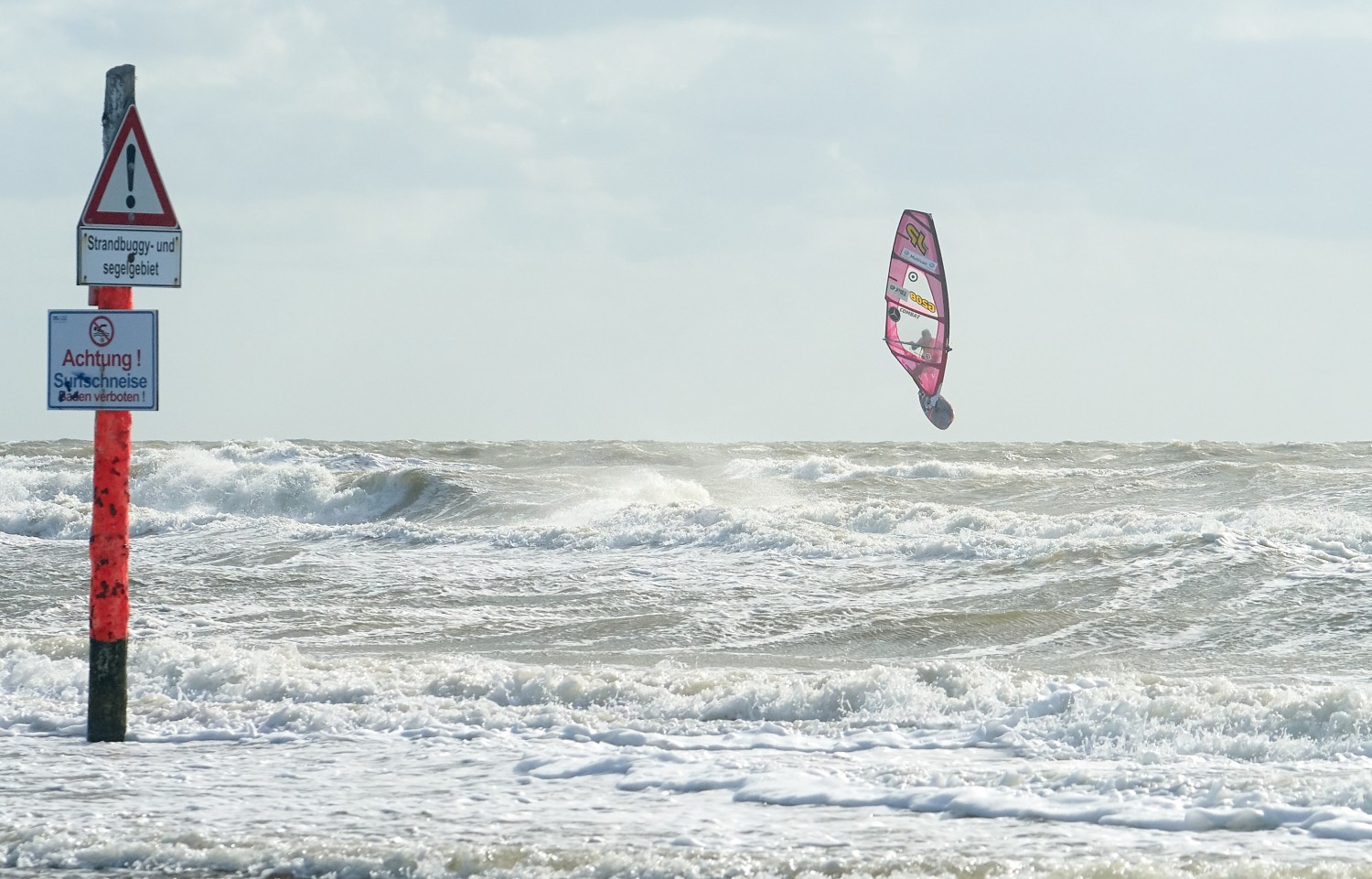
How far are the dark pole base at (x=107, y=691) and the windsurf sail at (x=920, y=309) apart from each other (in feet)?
46.9

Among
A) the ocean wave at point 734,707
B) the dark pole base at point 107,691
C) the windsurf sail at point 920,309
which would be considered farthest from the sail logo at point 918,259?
the dark pole base at point 107,691

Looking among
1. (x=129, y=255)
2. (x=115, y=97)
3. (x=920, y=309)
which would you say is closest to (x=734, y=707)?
(x=129, y=255)

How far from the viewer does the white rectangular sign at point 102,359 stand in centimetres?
540

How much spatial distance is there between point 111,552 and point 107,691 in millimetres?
606

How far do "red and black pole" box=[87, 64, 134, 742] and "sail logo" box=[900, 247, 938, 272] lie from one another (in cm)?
1408

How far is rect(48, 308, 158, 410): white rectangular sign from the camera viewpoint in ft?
17.7

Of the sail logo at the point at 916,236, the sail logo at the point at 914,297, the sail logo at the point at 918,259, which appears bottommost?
the sail logo at the point at 914,297

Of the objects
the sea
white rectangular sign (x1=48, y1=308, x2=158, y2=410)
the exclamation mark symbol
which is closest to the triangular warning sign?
the exclamation mark symbol

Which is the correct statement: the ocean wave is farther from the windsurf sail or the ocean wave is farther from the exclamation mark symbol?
the windsurf sail

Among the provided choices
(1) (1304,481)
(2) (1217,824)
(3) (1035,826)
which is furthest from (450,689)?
(1) (1304,481)

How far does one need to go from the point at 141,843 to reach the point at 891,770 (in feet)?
8.44

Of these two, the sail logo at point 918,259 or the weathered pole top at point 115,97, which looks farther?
the sail logo at point 918,259

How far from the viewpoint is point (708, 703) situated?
618 cm

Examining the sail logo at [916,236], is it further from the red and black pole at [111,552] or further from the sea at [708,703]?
the red and black pole at [111,552]
